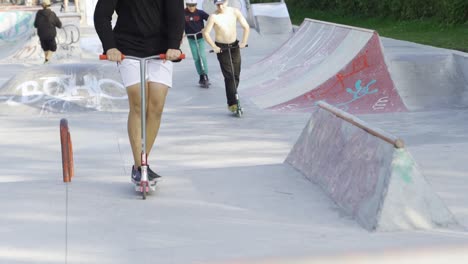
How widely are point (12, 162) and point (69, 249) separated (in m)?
4.54

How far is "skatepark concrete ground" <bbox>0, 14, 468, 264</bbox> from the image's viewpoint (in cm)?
549

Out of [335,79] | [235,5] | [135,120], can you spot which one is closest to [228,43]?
[335,79]

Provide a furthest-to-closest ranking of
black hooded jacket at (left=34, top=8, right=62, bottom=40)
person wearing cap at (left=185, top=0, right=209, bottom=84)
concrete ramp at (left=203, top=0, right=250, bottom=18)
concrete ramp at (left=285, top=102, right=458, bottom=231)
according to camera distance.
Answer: concrete ramp at (left=203, top=0, right=250, bottom=18)
black hooded jacket at (left=34, top=8, right=62, bottom=40)
person wearing cap at (left=185, top=0, right=209, bottom=84)
concrete ramp at (left=285, top=102, right=458, bottom=231)

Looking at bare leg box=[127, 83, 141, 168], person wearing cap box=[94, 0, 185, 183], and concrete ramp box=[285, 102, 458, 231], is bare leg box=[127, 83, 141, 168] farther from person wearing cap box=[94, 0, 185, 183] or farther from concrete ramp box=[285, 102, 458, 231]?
concrete ramp box=[285, 102, 458, 231]

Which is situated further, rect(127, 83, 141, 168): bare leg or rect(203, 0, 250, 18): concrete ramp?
rect(203, 0, 250, 18): concrete ramp

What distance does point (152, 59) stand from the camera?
22.6ft

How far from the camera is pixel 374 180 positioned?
20.2 feet

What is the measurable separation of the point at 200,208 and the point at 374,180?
1.27 metres

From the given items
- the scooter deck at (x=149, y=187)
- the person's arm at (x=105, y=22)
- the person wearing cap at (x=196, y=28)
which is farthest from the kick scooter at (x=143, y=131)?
the person wearing cap at (x=196, y=28)

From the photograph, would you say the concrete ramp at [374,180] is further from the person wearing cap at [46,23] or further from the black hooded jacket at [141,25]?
the person wearing cap at [46,23]

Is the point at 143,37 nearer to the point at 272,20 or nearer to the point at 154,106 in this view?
the point at 154,106

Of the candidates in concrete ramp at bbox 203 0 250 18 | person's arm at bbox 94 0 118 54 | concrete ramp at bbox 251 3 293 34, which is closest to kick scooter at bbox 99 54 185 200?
person's arm at bbox 94 0 118 54

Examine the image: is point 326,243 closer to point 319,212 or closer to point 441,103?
point 319,212

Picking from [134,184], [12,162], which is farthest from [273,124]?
[134,184]
